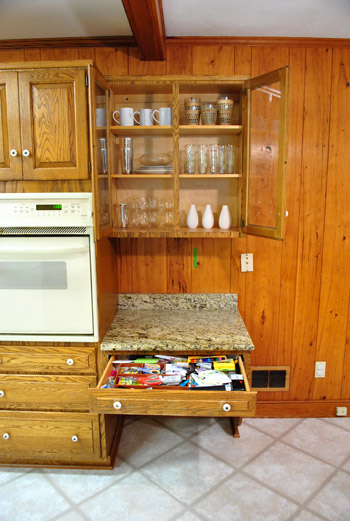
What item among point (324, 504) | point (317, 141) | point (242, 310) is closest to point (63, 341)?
point (242, 310)

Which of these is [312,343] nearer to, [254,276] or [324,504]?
[254,276]

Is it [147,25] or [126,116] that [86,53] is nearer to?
[126,116]

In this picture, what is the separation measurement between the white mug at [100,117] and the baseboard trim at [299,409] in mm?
1989

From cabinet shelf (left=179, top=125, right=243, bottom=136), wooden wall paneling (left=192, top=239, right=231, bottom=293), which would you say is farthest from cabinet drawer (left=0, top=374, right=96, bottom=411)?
cabinet shelf (left=179, top=125, right=243, bottom=136)

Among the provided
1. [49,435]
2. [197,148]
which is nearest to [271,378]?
[49,435]

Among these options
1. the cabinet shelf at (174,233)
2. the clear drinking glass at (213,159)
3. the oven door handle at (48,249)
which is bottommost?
the oven door handle at (48,249)

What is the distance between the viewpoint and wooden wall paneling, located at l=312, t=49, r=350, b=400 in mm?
2357

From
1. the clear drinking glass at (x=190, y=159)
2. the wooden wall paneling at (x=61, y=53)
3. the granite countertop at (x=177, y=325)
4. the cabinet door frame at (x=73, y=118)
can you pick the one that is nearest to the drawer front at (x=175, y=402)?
the granite countertop at (x=177, y=325)

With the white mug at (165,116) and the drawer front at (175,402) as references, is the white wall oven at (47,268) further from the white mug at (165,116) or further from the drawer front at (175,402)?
the white mug at (165,116)

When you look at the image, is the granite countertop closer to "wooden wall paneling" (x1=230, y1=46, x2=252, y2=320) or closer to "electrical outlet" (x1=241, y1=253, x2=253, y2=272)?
"wooden wall paneling" (x1=230, y1=46, x2=252, y2=320)

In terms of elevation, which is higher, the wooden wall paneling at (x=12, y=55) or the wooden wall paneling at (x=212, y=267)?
the wooden wall paneling at (x=12, y=55)

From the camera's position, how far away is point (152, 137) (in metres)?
2.39

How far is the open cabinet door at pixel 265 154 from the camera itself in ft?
6.26

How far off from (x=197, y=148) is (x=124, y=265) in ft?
2.80
